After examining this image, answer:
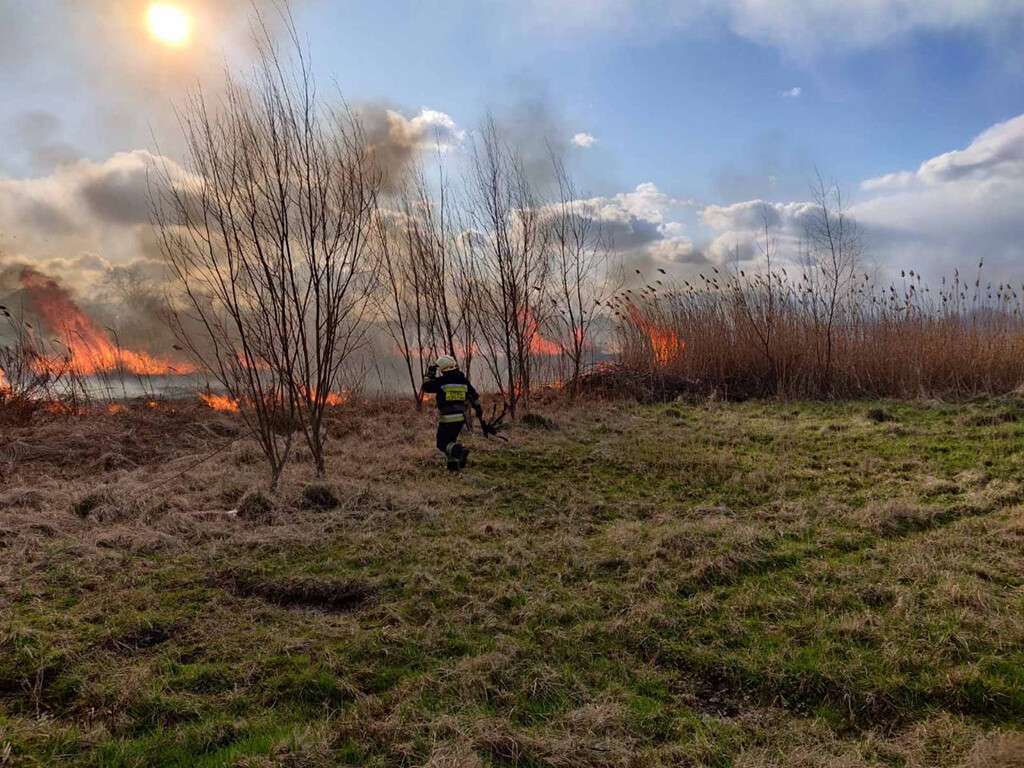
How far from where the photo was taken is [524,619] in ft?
10.4

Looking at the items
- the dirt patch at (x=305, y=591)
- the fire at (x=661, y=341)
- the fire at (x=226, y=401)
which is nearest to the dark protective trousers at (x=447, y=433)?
the dirt patch at (x=305, y=591)

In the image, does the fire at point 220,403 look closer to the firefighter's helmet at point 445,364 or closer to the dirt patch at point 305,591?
the firefighter's helmet at point 445,364

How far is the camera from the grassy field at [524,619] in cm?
223

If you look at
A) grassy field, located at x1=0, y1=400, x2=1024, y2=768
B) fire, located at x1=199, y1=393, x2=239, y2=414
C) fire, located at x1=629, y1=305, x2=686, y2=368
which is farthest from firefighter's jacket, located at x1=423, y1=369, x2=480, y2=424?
fire, located at x1=629, y1=305, x2=686, y2=368

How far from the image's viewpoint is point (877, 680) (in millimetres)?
2553

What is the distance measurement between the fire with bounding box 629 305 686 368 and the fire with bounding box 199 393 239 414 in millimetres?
8694

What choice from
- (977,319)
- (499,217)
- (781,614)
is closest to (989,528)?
(781,614)

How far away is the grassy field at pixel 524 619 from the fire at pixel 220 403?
14.6 feet

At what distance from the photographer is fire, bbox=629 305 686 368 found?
13.6 m

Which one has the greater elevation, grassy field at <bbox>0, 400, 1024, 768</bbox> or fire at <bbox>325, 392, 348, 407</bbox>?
fire at <bbox>325, 392, 348, 407</bbox>

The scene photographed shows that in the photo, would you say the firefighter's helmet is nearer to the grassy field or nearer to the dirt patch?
the grassy field

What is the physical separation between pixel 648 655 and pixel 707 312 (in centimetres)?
1141

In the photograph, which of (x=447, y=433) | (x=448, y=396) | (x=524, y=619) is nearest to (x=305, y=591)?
(x=524, y=619)

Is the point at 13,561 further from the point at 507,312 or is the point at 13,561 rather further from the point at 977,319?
the point at 977,319
